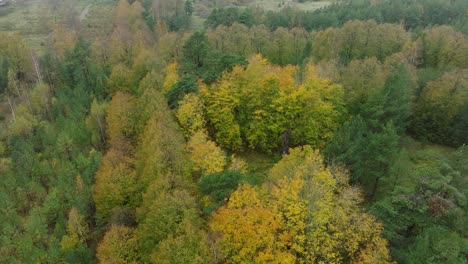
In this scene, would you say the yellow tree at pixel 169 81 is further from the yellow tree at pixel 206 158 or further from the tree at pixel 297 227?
the tree at pixel 297 227

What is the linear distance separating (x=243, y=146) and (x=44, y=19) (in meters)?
150

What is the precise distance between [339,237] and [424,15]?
106178 mm

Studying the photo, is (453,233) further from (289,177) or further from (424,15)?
(424,15)

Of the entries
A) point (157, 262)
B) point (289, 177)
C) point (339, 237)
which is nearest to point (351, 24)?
point (289, 177)

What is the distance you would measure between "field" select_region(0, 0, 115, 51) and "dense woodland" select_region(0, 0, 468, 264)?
4298cm

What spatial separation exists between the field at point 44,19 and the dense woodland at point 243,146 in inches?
1692

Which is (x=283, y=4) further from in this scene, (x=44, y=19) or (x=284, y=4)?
(x=44, y=19)

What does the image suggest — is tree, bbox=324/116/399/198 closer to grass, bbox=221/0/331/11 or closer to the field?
the field

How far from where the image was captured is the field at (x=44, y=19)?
514ft

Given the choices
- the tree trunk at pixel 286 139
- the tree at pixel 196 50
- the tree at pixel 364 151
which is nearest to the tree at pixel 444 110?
the tree at pixel 364 151

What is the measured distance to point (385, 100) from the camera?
60.1 meters

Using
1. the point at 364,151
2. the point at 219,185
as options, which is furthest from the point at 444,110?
the point at 219,185

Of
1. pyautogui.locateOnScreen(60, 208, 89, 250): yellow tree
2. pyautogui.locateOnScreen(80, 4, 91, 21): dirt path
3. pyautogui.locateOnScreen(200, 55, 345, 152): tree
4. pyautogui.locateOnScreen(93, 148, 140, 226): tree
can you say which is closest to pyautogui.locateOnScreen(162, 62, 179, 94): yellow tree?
pyautogui.locateOnScreen(200, 55, 345, 152): tree

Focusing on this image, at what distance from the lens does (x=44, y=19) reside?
Result: 17538 cm
